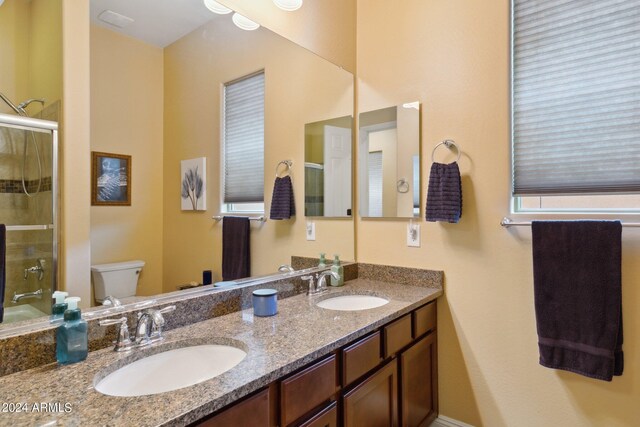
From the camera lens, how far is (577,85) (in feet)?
5.14

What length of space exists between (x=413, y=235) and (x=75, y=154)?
1.63 metres

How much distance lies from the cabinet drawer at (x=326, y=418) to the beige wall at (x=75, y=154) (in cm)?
83

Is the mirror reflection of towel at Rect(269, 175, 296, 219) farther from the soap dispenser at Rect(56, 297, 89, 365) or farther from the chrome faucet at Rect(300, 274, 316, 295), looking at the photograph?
the soap dispenser at Rect(56, 297, 89, 365)

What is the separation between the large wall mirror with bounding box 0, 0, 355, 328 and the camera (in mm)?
1203

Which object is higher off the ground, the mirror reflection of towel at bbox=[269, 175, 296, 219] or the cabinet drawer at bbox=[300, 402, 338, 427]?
the mirror reflection of towel at bbox=[269, 175, 296, 219]

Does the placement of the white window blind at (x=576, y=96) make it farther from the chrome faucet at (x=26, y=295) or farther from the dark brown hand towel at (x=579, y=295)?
the chrome faucet at (x=26, y=295)

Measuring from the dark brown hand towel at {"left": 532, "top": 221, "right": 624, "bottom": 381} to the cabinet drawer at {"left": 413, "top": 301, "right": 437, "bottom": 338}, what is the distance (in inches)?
19.6

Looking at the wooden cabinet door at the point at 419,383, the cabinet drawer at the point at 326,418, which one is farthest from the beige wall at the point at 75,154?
the wooden cabinet door at the point at 419,383

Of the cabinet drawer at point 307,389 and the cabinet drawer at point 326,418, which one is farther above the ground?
the cabinet drawer at point 307,389

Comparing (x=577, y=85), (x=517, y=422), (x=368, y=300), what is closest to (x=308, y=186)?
(x=368, y=300)

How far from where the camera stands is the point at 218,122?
1.56 m

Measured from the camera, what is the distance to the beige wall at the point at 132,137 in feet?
3.88

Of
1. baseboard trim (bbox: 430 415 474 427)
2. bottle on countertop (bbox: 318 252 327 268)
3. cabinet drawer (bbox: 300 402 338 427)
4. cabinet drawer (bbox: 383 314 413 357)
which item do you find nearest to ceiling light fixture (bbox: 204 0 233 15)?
bottle on countertop (bbox: 318 252 327 268)

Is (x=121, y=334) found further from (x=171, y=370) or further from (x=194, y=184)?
(x=194, y=184)
